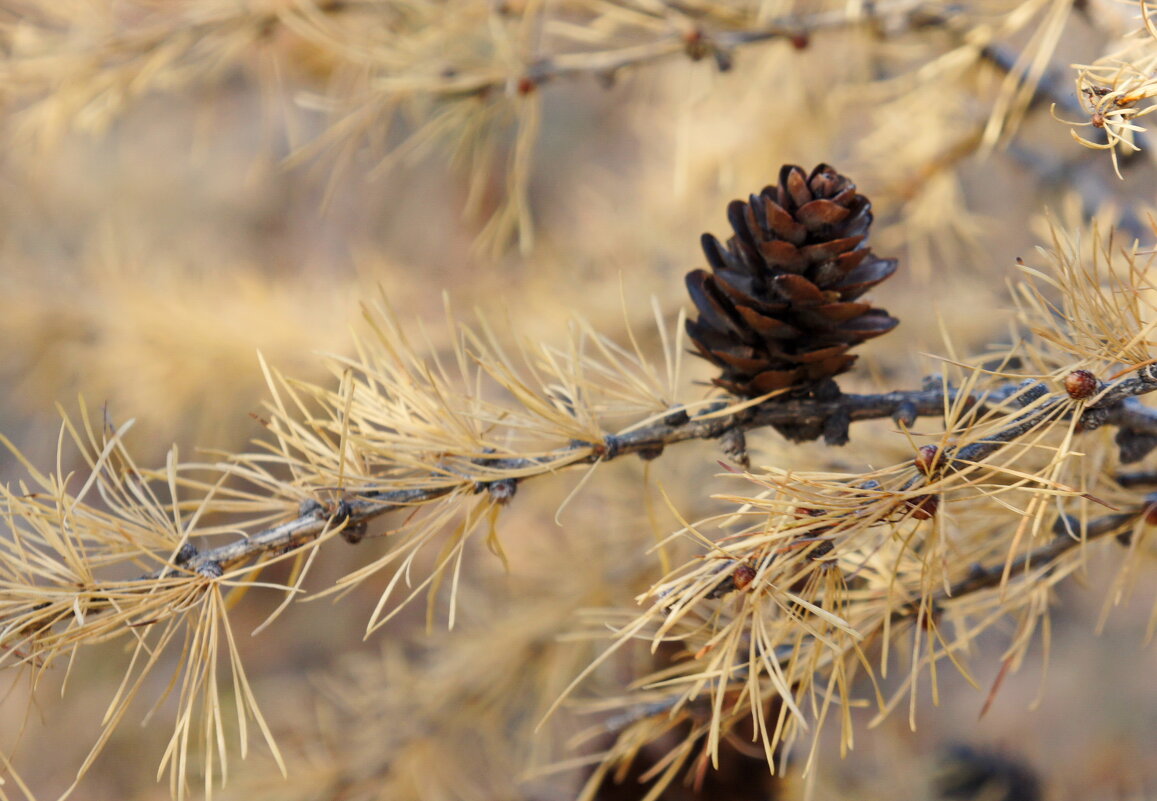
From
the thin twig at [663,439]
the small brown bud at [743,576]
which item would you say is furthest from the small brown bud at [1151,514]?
the small brown bud at [743,576]

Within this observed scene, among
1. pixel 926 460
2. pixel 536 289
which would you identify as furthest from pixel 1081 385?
pixel 536 289

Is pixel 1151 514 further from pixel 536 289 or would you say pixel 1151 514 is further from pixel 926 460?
pixel 536 289

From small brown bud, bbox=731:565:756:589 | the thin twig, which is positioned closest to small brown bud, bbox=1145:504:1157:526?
the thin twig

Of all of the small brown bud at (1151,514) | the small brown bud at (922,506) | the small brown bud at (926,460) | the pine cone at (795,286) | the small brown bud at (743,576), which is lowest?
the small brown bud at (1151,514)

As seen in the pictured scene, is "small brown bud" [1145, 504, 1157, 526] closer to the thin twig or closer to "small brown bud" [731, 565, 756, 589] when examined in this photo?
the thin twig

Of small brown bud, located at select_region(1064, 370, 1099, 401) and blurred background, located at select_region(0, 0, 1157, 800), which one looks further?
blurred background, located at select_region(0, 0, 1157, 800)

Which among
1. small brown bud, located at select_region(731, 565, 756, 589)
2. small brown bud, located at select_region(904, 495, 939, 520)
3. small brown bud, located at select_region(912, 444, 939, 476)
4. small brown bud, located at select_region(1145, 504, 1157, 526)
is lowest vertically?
small brown bud, located at select_region(1145, 504, 1157, 526)

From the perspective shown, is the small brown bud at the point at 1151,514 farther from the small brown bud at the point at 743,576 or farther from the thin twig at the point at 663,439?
the small brown bud at the point at 743,576
